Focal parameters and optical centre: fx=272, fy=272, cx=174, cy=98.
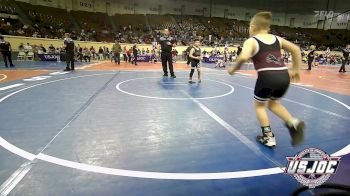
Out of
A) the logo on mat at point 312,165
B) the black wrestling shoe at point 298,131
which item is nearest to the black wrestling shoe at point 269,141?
the black wrestling shoe at point 298,131

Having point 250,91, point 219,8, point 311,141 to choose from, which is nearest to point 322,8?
point 219,8

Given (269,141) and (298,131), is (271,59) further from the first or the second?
(269,141)

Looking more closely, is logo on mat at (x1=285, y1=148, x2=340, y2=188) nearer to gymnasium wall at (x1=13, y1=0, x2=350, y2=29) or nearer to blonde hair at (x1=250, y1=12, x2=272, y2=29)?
blonde hair at (x1=250, y1=12, x2=272, y2=29)

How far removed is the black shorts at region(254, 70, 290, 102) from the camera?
3.49m

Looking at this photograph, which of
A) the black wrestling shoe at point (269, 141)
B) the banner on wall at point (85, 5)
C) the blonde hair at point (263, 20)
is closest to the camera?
the blonde hair at point (263, 20)

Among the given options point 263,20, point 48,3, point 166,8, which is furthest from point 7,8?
point 263,20

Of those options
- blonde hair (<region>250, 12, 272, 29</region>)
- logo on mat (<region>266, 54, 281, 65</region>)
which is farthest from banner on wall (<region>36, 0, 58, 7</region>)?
logo on mat (<region>266, 54, 281, 65</region>)

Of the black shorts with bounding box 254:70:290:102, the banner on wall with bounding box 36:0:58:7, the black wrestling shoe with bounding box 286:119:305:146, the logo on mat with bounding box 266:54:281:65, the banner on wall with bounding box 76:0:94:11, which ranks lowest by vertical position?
the black wrestling shoe with bounding box 286:119:305:146

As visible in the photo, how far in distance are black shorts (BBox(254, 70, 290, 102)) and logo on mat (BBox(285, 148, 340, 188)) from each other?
162 cm

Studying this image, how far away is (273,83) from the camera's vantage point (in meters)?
3.48

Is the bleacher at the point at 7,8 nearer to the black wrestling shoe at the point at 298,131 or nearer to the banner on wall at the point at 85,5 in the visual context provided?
the banner on wall at the point at 85,5

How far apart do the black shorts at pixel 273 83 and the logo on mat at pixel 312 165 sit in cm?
162

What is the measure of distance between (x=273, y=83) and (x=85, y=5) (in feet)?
118

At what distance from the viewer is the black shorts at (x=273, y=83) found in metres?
3.49
